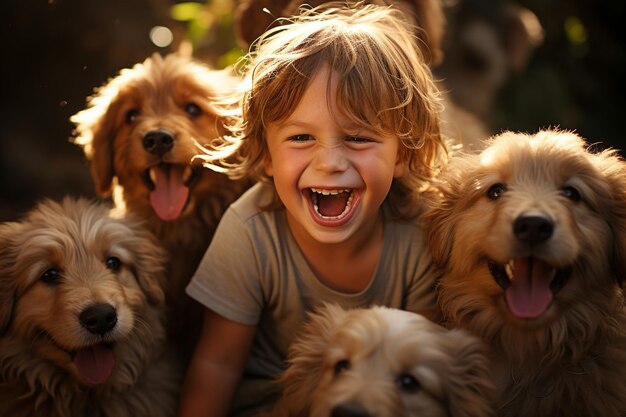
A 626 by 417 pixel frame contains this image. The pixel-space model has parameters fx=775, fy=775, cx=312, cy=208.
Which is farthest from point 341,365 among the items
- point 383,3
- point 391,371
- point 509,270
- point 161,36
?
point 161,36

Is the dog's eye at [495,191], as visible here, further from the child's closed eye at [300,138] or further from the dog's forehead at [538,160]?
the child's closed eye at [300,138]

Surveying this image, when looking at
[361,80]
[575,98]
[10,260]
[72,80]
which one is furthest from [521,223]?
[575,98]

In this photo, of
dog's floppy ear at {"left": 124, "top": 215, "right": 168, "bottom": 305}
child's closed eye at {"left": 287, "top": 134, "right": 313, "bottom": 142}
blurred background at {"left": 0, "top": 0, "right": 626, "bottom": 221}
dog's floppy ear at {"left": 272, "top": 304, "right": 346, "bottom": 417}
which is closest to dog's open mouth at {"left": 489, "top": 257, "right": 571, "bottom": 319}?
dog's floppy ear at {"left": 272, "top": 304, "right": 346, "bottom": 417}

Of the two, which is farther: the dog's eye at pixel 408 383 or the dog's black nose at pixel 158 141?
the dog's black nose at pixel 158 141

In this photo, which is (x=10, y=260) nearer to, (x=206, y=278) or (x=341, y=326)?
(x=206, y=278)

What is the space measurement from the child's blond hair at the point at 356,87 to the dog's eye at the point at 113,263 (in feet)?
1.91

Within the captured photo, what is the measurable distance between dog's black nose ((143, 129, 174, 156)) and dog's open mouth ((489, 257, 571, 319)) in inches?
60.3

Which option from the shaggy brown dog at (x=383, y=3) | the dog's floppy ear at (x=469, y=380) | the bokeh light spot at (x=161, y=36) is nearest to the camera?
the dog's floppy ear at (x=469, y=380)

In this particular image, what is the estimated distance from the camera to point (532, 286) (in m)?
2.59

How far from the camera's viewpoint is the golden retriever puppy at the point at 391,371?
2270mm

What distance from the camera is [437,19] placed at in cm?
416

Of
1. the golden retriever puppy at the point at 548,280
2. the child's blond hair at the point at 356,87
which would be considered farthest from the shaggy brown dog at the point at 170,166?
the golden retriever puppy at the point at 548,280

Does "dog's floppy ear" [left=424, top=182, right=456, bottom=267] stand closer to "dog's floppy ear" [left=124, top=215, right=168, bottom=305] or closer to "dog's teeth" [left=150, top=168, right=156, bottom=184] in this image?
"dog's floppy ear" [left=124, top=215, right=168, bottom=305]

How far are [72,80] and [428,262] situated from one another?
3.62 metres
